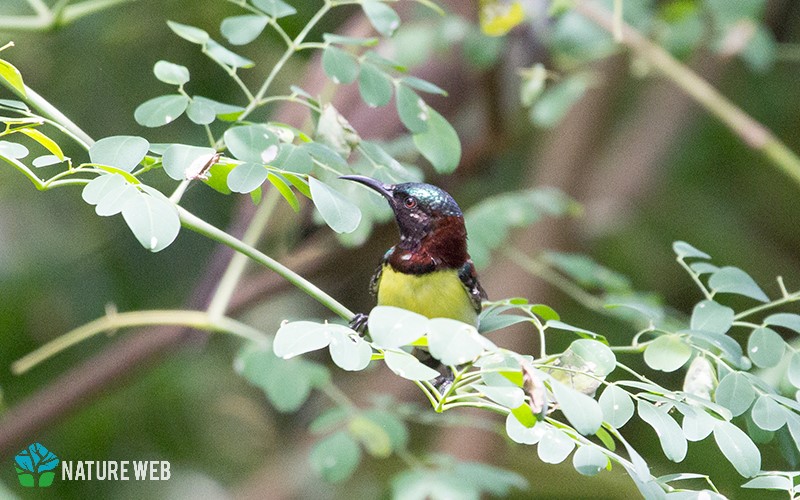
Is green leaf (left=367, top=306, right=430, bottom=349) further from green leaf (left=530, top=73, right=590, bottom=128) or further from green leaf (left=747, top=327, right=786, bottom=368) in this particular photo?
green leaf (left=530, top=73, right=590, bottom=128)

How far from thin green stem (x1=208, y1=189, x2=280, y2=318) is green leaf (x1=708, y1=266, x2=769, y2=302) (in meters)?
1.08

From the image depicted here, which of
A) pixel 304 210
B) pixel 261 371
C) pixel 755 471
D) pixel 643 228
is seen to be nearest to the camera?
pixel 755 471

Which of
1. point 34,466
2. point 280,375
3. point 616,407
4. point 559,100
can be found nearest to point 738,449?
point 616,407

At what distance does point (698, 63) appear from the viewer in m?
4.39

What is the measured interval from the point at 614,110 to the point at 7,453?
3.30 m

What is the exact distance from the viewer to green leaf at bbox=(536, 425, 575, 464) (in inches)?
43.0

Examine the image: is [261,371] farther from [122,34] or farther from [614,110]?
[614,110]

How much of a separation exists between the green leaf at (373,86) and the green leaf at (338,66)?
0.02m

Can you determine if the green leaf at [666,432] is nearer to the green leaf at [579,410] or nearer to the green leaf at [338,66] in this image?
the green leaf at [579,410]

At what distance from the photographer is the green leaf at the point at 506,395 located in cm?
101

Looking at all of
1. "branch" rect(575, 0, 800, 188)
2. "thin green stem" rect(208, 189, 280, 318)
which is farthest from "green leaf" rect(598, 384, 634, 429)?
"branch" rect(575, 0, 800, 188)

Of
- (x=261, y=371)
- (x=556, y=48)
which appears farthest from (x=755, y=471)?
(x=556, y=48)

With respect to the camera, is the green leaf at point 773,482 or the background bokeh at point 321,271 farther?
the background bokeh at point 321,271

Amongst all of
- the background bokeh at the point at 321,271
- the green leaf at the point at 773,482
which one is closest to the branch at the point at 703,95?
the background bokeh at the point at 321,271
